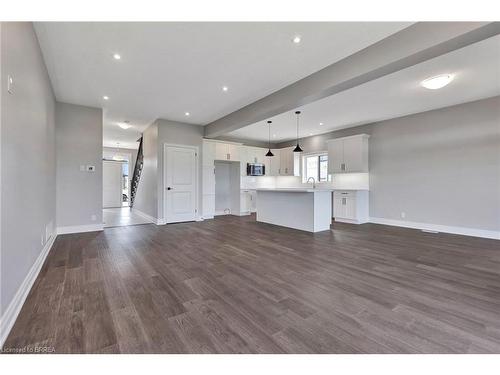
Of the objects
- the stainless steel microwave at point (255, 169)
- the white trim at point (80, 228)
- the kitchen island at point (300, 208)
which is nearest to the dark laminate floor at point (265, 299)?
the white trim at point (80, 228)

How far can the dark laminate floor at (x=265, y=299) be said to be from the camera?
1530 mm

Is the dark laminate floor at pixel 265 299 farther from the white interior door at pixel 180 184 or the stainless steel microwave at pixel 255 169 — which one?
the stainless steel microwave at pixel 255 169

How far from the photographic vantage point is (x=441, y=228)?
203 inches

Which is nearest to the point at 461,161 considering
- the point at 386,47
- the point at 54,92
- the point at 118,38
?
the point at 386,47

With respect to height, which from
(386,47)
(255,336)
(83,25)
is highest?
(83,25)

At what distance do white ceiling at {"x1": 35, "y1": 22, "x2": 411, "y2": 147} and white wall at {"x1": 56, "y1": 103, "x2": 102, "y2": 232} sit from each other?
16.6 inches

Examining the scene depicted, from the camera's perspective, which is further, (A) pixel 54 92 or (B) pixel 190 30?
(A) pixel 54 92

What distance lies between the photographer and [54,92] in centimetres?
436

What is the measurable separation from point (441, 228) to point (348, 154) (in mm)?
2812

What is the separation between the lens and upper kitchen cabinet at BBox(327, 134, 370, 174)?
634 cm

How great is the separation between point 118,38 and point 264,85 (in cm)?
222

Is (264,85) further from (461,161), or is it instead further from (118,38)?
(461,161)

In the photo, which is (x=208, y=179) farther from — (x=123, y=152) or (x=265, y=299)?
(x=123, y=152)

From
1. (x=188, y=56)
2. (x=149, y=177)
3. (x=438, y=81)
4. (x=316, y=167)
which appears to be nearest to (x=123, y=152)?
(x=149, y=177)
